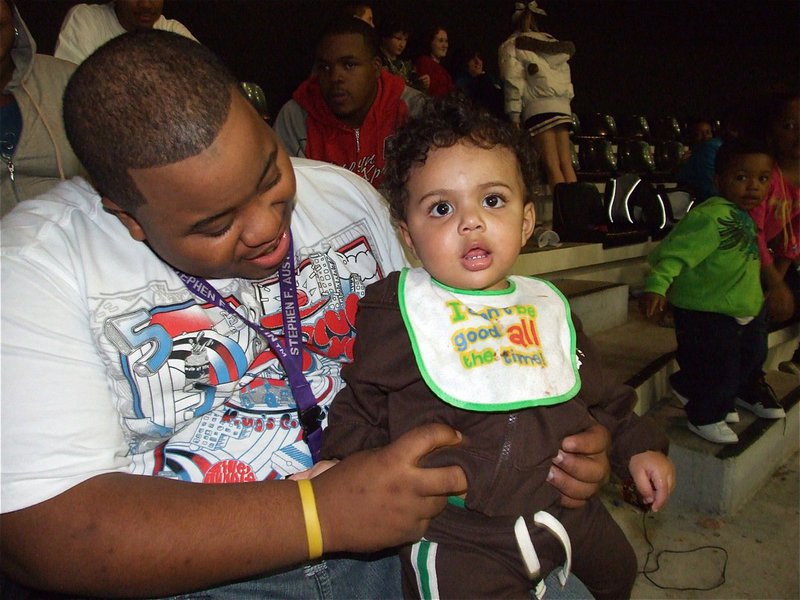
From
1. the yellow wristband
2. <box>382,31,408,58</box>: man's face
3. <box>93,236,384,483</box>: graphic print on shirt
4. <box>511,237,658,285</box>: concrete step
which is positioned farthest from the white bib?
<box>382,31,408,58</box>: man's face

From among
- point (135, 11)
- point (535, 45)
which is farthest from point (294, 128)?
point (535, 45)

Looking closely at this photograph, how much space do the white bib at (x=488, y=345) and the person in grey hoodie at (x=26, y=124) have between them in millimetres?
1024

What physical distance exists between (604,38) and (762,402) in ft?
31.1

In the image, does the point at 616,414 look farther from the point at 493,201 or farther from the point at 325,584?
the point at 325,584

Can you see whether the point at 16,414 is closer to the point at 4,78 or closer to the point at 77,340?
the point at 77,340

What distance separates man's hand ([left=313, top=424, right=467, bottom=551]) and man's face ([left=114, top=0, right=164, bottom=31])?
10.2 feet

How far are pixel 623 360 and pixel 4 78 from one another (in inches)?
149

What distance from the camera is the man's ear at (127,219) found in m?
1.08

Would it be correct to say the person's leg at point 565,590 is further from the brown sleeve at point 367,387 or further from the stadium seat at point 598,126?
the stadium seat at point 598,126

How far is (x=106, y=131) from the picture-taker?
38.3 inches

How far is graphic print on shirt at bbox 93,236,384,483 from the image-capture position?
1071 mm

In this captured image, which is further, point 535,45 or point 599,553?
point 535,45

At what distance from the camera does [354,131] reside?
11.8ft

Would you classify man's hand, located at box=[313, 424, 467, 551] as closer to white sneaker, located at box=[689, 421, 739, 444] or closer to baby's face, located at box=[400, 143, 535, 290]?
baby's face, located at box=[400, 143, 535, 290]
